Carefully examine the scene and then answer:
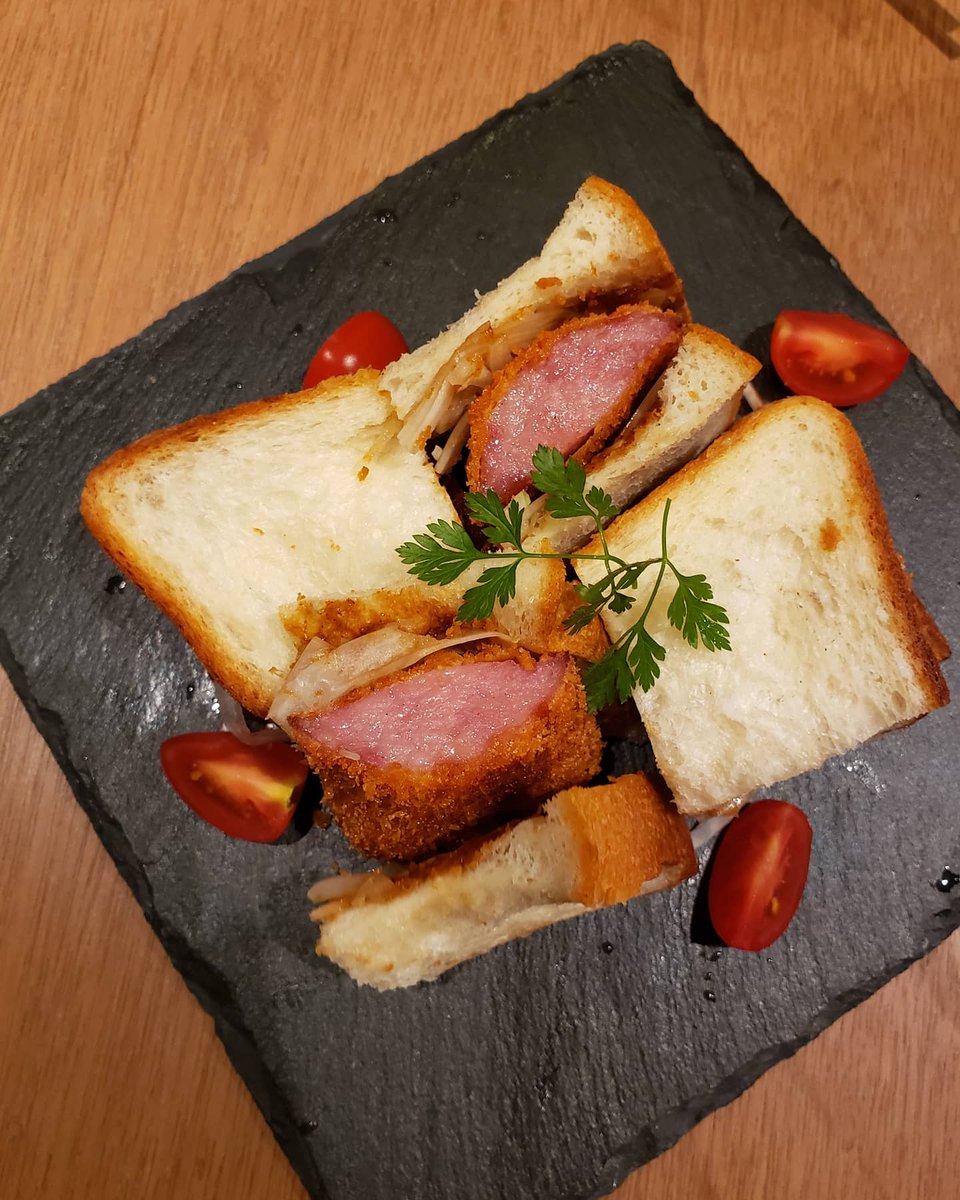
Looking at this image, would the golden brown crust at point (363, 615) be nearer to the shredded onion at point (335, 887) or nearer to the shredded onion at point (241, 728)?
the shredded onion at point (241, 728)

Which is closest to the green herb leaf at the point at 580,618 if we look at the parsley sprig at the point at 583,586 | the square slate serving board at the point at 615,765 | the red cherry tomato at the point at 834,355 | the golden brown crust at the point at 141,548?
the parsley sprig at the point at 583,586

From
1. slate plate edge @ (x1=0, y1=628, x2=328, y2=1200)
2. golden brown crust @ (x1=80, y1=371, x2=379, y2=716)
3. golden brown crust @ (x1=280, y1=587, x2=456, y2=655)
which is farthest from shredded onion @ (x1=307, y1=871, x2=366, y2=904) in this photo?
golden brown crust @ (x1=280, y1=587, x2=456, y2=655)

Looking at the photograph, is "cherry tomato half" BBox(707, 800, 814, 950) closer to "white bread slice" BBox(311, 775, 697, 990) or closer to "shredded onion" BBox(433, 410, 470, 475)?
"white bread slice" BBox(311, 775, 697, 990)

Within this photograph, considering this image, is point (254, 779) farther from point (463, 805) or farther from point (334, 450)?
point (334, 450)

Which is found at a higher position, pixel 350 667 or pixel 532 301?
pixel 532 301

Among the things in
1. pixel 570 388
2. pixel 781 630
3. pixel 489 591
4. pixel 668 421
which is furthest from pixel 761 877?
pixel 570 388

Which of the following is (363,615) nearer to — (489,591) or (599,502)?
(489,591)
